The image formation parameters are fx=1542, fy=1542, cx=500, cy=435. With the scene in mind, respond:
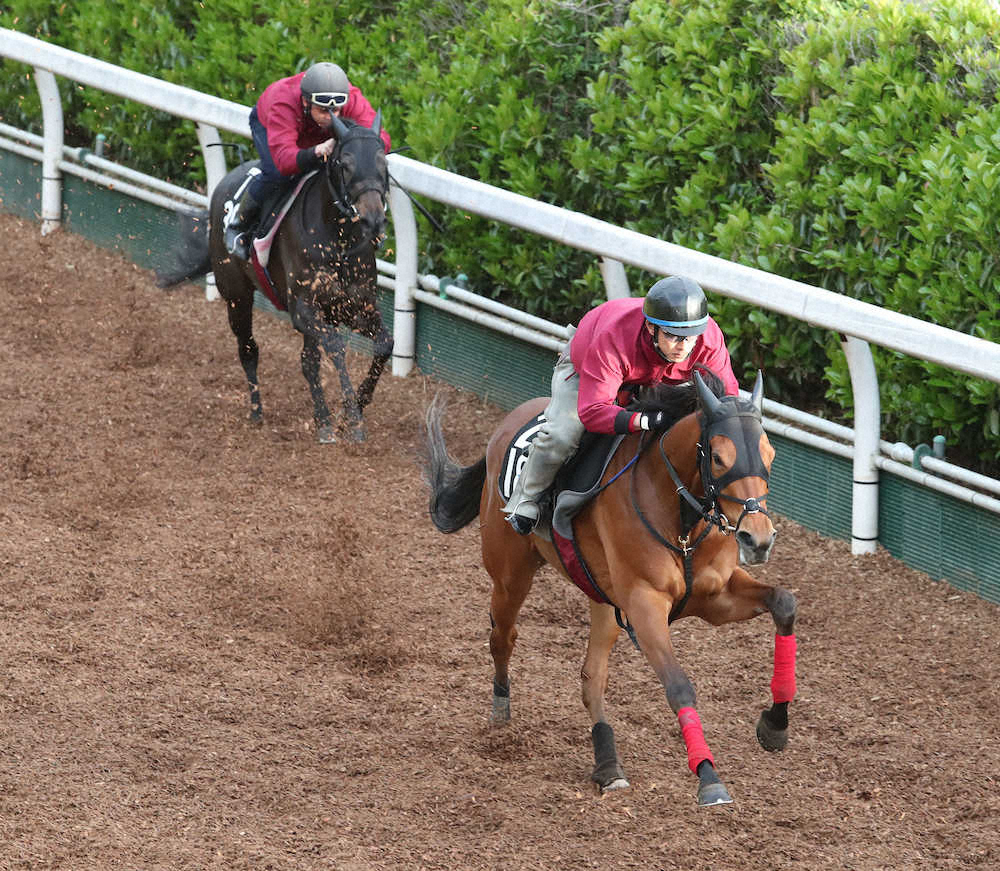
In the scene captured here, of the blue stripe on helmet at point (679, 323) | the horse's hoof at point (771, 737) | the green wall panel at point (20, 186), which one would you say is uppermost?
the blue stripe on helmet at point (679, 323)

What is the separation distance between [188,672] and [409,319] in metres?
3.91

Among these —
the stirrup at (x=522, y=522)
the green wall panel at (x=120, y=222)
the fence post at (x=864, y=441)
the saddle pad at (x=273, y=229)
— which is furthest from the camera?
the green wall panel at (x=120, y=222)

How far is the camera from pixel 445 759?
19.2 feet

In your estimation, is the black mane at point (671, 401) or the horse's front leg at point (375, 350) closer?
the black mane at point (671, 401)

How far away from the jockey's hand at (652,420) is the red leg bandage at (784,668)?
2.65 feet

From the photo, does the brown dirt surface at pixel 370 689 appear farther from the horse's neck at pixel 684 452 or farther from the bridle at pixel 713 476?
the horse's neck at pixel 684 452

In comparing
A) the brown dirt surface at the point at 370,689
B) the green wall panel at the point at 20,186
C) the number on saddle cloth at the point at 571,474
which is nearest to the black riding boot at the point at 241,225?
the brown dirt surface at the point at 370,689

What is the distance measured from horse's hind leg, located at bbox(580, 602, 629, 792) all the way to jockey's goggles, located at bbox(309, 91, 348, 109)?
3829 mm

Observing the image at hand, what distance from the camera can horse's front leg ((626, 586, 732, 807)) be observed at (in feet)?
15.8

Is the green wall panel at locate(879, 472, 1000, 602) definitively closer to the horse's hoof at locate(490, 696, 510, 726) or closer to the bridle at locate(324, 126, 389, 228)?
the horse's hoof at locate(490, 696, 510, 726)

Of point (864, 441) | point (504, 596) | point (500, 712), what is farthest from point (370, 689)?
point (864, 441)

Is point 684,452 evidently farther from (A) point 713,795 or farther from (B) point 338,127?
(B) point 338,127

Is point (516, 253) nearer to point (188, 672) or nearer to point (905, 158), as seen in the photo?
point (905, 158)

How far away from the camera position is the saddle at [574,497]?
553 centimetres
